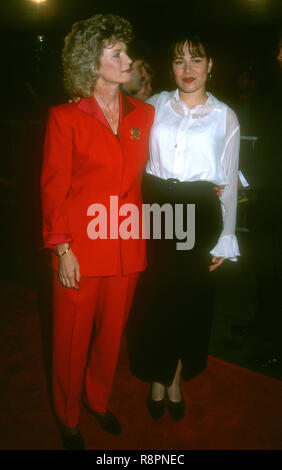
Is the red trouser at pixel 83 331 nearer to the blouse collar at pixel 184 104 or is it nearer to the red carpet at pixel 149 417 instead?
the red carpet at pixel 149 417

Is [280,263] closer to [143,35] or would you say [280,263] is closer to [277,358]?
[277,358]

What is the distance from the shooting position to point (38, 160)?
182 inches

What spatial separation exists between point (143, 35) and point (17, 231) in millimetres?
5670

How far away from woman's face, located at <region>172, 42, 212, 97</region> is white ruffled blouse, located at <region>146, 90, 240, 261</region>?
→ 2.9 inches

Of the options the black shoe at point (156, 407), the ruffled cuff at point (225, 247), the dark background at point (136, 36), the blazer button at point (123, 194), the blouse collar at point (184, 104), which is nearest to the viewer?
the blazer button at point (123, 194)

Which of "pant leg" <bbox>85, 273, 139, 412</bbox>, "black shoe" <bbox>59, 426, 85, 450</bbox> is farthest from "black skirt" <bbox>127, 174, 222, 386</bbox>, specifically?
"black shoe" <bbox>59, 426, 85, 450</bbox>

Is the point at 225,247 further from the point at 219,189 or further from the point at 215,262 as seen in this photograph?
the point at 219,189

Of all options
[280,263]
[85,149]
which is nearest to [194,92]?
[85,149]

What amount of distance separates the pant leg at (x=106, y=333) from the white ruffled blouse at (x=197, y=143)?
507mm

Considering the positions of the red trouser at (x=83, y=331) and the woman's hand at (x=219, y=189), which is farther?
the woman's hand at (x=219, y=189)

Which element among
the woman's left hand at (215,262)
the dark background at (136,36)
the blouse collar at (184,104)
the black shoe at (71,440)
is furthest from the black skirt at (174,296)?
the dark background at (136,36)

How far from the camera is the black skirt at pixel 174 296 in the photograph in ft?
5.70

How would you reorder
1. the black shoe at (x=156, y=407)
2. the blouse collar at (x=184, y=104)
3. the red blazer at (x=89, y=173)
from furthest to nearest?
the black shoe at (x=156, y=407)
the blouse collar at (x=184, y=104)
the red blazer at (x=89, y=173)

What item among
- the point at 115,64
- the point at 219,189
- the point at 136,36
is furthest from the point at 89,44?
the point at 136,36
